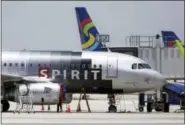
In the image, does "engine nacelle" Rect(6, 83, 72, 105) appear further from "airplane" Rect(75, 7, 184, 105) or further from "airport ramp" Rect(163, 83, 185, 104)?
"airplane" Rect(75, 7, 184, 105)

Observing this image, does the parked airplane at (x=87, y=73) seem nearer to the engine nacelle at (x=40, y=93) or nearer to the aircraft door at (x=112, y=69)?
the aircraft door at (x=112, y=69)

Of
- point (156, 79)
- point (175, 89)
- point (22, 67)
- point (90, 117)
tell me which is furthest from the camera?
point (175, 89)

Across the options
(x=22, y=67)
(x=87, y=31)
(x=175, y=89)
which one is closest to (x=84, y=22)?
(x=87, y=31)

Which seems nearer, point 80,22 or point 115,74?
point 115,74

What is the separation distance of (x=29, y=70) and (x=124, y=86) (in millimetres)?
5656

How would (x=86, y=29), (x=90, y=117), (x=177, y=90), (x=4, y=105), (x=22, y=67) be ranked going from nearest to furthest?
(x=90, y=117) < (x=4, y=105) < (x=22, y=67) < (x=177, y=90) < (x=86, y=29)

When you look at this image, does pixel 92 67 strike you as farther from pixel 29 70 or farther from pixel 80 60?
pixel 29 70

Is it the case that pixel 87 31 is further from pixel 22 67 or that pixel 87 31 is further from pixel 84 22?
pixel 22 67

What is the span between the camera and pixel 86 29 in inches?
2434

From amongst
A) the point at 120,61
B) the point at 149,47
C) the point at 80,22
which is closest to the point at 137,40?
the point at 149,47

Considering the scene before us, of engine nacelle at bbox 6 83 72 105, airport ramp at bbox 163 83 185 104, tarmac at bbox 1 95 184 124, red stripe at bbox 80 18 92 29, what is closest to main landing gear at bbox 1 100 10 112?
engine nacelle at bbox 6 83 72 105

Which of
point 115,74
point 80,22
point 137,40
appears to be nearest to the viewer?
point 115,74

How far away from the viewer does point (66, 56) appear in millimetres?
32906

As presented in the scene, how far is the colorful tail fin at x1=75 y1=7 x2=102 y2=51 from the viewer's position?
199 ft
